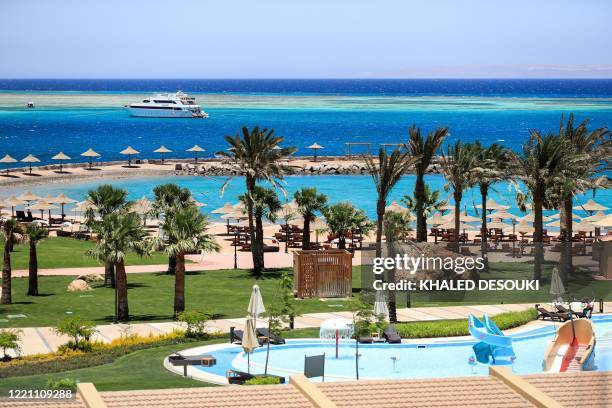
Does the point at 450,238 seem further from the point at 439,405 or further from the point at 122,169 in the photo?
the point at 122,169

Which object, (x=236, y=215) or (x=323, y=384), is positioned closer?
(x=323, y=384)

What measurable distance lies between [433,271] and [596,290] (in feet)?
21.7

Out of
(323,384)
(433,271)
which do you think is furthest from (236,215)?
(323,384)

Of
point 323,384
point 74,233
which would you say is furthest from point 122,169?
point 323,384

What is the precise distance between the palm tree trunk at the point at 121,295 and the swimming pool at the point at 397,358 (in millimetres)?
6010

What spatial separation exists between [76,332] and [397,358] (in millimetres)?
9808

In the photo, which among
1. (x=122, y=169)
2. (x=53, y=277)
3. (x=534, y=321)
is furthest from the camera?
(x=122, y=169)

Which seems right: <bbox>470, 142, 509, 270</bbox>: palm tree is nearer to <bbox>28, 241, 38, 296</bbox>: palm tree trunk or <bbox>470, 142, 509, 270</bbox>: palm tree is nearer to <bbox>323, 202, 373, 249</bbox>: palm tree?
<bbox>323, 202, 373, 249</bbox>: palm tree

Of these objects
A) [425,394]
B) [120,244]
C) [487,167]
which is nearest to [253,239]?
[120,244]

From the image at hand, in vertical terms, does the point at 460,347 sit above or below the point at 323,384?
below

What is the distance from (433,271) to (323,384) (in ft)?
65.5

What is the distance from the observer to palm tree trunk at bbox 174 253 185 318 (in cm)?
3775

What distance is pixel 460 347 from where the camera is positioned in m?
33.8

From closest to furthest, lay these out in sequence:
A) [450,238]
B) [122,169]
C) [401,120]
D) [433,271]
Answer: [433,271]
[450,238]
[122,169]
[401,120]
